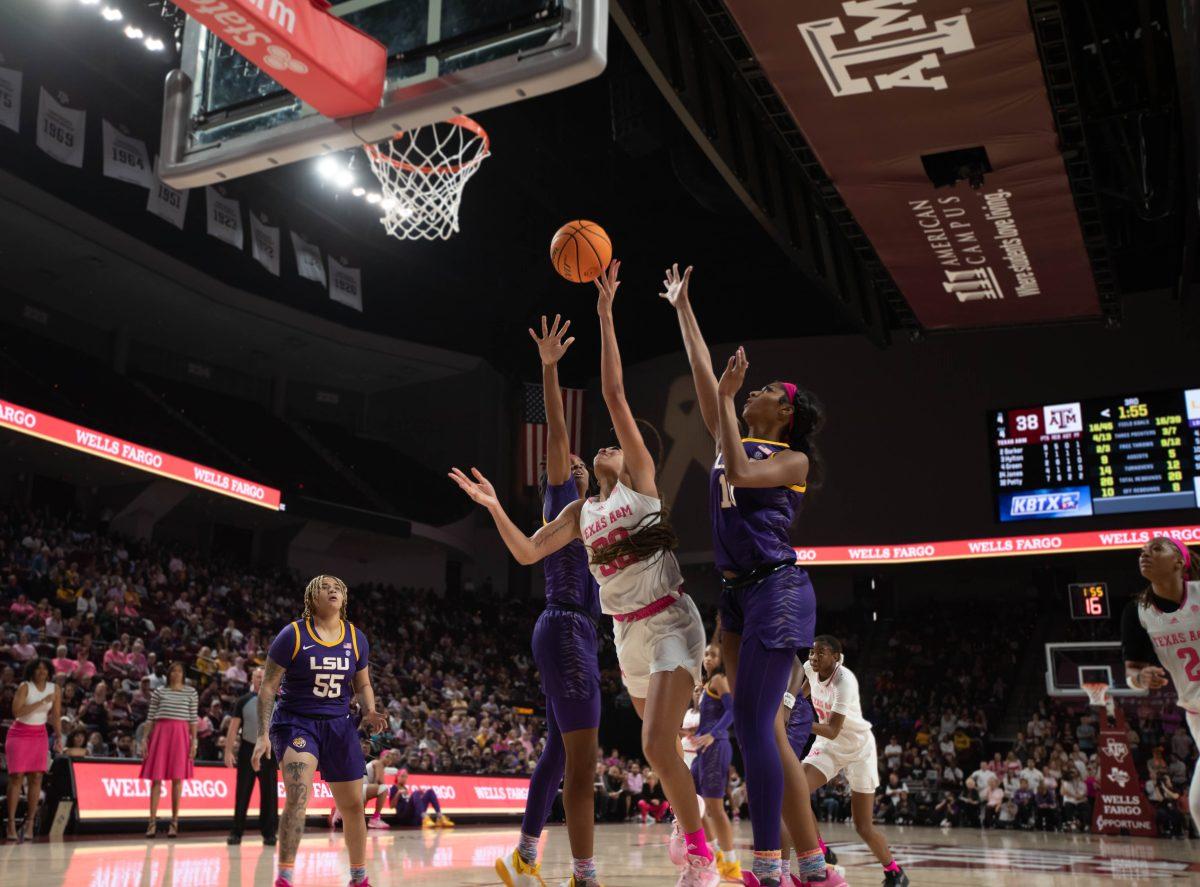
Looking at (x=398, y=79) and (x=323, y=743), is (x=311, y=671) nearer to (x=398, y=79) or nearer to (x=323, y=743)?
(x=323, y=743)

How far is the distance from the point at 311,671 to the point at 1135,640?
4364 millimetres

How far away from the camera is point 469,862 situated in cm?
902

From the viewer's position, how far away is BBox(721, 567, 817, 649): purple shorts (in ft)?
13.9

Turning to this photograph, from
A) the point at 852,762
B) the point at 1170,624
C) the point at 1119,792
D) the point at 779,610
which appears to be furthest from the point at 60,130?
the point at 1119,792

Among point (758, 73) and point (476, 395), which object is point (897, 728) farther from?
point (758, 73)

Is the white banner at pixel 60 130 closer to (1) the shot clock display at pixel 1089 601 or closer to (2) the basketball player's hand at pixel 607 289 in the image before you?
(2) the basketball player's hand at pixel 607 289

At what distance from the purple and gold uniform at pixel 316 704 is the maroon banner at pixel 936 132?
557 centimetres

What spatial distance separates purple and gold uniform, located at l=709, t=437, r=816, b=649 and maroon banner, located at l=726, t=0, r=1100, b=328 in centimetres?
479

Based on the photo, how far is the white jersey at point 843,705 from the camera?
7.32m

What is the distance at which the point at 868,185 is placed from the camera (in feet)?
34.0

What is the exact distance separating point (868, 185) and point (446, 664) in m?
17.0

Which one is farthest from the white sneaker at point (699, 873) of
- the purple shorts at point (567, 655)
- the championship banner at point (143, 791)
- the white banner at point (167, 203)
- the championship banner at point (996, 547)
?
the white banner at point (167, 203)

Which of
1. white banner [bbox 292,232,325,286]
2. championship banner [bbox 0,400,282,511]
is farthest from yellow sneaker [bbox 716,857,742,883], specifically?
white banner [bbox 292,232,325,286]

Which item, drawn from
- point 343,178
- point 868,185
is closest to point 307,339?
point 343,178
